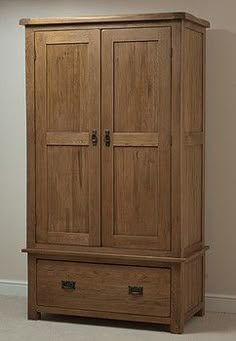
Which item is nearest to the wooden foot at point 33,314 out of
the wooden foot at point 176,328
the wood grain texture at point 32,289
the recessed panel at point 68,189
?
the wood grain texture at point 32,289

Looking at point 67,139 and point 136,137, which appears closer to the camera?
point 136,137

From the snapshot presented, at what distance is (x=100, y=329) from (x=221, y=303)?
87cm

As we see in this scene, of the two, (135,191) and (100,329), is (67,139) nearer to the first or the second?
(135,191)

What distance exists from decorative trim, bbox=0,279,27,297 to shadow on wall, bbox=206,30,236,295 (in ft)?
4.33

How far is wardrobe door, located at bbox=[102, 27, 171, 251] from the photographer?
15.1 feet

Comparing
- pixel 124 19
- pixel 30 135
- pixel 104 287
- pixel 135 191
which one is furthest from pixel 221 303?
pixel 124 19

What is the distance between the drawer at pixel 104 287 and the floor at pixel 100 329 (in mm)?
112

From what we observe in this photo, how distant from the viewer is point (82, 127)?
4.79 m

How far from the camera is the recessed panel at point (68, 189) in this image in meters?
4.81

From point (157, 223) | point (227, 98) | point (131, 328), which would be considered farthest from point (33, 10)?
point (131, 328)

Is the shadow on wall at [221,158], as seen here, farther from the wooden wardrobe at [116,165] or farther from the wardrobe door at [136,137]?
the wardrobe door at [136,137]

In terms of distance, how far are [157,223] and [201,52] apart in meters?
1.10

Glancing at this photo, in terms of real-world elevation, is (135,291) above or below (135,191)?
below

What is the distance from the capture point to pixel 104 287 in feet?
15.6
